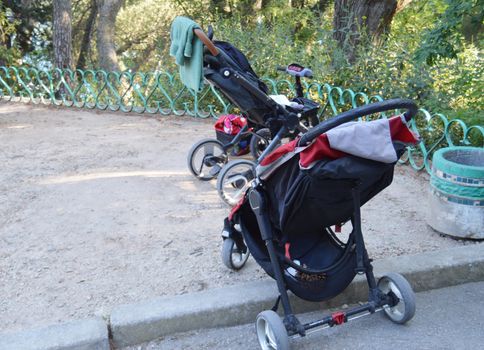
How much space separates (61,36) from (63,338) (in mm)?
9256

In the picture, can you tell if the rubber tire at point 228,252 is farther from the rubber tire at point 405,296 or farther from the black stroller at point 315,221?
the rubber tire at point 405,296

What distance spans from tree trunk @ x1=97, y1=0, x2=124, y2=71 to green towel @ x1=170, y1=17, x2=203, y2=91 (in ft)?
34.0

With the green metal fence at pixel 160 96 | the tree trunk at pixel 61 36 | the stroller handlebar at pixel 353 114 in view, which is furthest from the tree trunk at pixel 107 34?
the stroller handlebar at pixel 353 114

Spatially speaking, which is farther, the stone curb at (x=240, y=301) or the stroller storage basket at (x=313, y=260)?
the stone curb at (x=240, y=301)

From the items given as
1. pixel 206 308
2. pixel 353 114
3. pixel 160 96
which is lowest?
pixel 206 308

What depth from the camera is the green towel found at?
3750mm

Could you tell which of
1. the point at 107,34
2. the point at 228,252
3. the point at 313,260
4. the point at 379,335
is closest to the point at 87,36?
the point at 107,34

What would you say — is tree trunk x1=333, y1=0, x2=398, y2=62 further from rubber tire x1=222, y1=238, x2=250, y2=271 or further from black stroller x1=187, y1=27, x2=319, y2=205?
rubber tire x1=222, y1=238, x2=250, y2=271

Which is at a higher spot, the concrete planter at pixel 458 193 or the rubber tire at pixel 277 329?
the concrete planter at pixel 458 193

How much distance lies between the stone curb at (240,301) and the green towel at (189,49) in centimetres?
159

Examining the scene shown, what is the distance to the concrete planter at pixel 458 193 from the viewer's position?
373 cm

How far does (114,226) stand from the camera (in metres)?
4.28

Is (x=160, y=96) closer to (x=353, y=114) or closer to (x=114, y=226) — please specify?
(x=114, y=226)

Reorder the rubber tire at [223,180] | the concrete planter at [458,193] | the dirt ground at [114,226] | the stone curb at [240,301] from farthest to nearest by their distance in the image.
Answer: the rubber tire at [223,180] → the concrete planter at [458,193] → the dirt ground at [114,226] → the stone curb at [240,301]
